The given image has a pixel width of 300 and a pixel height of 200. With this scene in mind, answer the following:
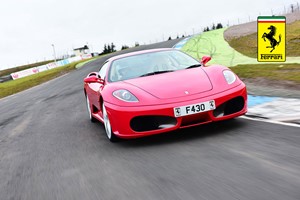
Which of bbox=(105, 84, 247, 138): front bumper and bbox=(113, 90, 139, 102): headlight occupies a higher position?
bbox=(113, 90, 139, 102): headlight

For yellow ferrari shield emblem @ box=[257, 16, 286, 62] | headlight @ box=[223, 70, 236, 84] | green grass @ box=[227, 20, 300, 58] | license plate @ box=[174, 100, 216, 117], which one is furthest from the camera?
green grass @ box=[227, 20, 300, 58]

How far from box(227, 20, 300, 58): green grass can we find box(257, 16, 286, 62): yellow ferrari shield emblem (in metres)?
6.54

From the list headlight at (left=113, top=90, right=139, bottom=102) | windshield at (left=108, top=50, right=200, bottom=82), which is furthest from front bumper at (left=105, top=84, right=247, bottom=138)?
windshield at (left=108, top=50, right=200, bottom=82)

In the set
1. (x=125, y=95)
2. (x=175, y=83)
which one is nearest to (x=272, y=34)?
(x=175, y=83)

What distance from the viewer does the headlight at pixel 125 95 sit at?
527 cm

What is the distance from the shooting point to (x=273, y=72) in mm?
10906

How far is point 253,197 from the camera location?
A: 2.89 meters

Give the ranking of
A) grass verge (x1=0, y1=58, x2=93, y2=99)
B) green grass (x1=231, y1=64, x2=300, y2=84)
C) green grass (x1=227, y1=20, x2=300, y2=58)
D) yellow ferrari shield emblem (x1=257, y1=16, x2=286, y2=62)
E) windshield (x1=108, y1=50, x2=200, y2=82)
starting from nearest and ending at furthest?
windshield (x1=108, y1=50, x2=200, y2=82) < green grass (x1=231, y1=64, x2=300, y2=84) < yellow ferrari shield emblem (x1=257, y1=16, x2=286, y2=62) < green grass (x1=227, y1=20, x2=300, y2=58) < grass verge (x1=0, y1=58, x2=93, y2=99)

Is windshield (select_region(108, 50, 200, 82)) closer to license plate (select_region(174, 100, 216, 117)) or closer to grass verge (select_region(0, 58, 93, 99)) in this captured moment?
license plate (select_region(174, 100, 216, 117))

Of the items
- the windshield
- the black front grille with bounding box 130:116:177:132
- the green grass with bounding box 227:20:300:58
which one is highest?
the windshield

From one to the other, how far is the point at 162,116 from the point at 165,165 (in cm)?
99

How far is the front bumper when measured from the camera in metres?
5.02

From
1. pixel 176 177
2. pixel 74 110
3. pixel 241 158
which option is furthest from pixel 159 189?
pixel 74 110

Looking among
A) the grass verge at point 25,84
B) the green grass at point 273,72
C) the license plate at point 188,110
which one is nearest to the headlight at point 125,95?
the license plate at point 188,110
